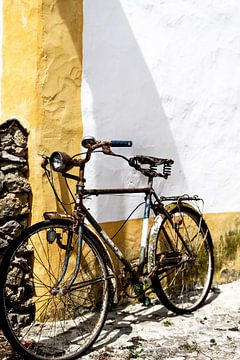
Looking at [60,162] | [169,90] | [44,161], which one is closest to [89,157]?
[60,162]

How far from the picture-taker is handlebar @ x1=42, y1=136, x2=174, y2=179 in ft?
13.4

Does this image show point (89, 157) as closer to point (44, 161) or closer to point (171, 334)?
point (44, 161)

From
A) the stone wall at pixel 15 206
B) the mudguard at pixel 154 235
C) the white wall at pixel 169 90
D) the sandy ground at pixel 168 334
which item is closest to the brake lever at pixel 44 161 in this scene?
the stone wall at pixel 15 206

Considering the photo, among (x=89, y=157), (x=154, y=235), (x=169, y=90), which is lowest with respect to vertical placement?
(x=154, y=235)

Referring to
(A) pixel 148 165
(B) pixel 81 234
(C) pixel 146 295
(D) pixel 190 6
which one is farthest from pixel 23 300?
(D) pixel 190 6

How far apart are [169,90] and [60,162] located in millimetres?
1699

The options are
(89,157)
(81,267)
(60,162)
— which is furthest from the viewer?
(81,267)

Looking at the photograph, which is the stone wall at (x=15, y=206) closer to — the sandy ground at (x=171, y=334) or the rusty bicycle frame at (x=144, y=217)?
the rusty bicycle frame at (x=144, y=217)

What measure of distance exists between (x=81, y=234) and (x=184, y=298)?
1.66 meters

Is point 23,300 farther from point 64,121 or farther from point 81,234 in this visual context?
point 64,121

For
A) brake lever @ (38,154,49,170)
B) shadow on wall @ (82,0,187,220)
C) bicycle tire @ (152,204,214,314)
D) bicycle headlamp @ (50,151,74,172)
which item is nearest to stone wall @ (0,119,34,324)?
brake lever @ (38,154,49,170)

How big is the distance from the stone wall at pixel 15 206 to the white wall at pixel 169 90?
21.6 inches

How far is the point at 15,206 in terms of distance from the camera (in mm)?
4465

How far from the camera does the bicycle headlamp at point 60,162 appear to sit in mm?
4062
